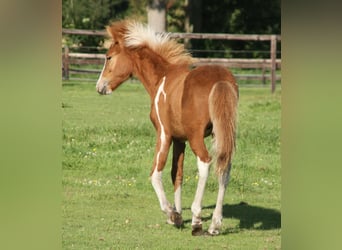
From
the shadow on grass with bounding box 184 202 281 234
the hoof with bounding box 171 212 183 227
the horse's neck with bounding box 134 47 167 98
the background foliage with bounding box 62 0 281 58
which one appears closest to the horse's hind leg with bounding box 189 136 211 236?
the hoof with bounding box 171 212 183 227

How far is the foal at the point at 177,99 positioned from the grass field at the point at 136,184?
27 centimetres

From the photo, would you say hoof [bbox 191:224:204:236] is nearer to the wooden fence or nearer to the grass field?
the grass field

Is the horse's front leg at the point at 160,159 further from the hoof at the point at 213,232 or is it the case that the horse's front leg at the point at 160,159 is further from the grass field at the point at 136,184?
the hoof at the point at 213,232

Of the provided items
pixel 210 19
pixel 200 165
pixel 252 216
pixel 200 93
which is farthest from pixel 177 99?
pixel 210 19

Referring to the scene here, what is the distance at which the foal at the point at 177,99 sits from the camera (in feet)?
11.8

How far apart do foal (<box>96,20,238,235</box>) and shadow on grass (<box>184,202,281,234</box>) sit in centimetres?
35

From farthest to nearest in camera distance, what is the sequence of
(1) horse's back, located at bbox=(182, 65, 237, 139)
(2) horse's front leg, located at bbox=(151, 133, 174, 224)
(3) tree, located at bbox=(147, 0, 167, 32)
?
(3) tree, located at bbox=(147, 0, 167, 32) < (2) horse's front leg, located at bbox=(151, 133, 174, 224) < (1) horse's back, located at bbox=(182, 65, 237, 139)

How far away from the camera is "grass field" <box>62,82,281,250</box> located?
3.83 metres

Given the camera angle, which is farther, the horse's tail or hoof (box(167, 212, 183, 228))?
hoof (box(167, 212, 183, 228))

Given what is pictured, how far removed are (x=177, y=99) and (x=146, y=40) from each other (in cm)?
56

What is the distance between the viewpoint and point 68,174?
559 centimetres

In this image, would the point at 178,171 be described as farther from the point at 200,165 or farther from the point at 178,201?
the point at 200,165

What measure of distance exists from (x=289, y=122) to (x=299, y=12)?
0.61 feet

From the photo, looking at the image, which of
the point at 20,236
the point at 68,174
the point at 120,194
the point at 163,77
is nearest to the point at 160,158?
the point at 163,77
